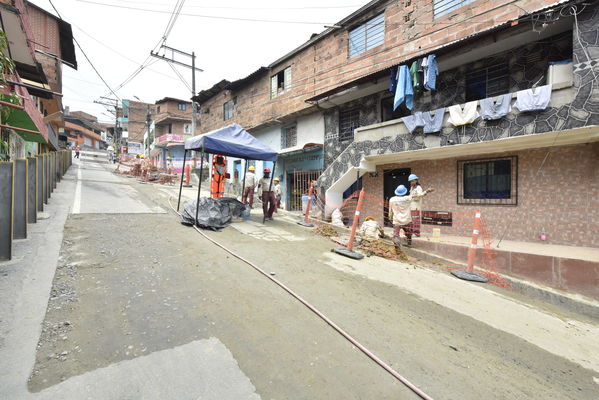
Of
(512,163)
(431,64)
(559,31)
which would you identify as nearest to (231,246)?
(431,64)

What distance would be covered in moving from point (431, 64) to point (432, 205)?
449cm

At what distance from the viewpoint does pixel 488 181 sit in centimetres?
794

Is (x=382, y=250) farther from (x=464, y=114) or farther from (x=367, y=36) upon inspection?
(x=367, y=36)

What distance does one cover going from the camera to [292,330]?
2.64 metres

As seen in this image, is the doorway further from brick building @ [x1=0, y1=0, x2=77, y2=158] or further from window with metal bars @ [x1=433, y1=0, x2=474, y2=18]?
brick building @ [x1=0, y1=0, x2=77, y2=158]

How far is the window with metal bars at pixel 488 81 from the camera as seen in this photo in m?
7.45

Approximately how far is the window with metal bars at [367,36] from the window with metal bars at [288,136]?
472 cm

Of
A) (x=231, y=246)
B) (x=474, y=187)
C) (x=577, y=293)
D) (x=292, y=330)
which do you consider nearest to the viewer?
(x=292, y=330)

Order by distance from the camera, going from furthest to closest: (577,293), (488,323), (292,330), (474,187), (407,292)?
1. (474,187)
2. (577,293)
3. (407,292)
4. (488,323)
5. (292,330)

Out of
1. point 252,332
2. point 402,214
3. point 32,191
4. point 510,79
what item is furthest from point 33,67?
point 510,79

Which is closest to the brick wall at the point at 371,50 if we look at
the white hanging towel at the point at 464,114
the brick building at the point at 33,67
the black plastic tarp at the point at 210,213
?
the white hanging towel at the point at 464,114

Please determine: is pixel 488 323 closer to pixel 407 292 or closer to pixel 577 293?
pixel 407 292

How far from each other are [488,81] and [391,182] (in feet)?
14.3

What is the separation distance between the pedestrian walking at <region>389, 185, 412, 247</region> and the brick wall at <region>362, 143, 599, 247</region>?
2.59 metres
